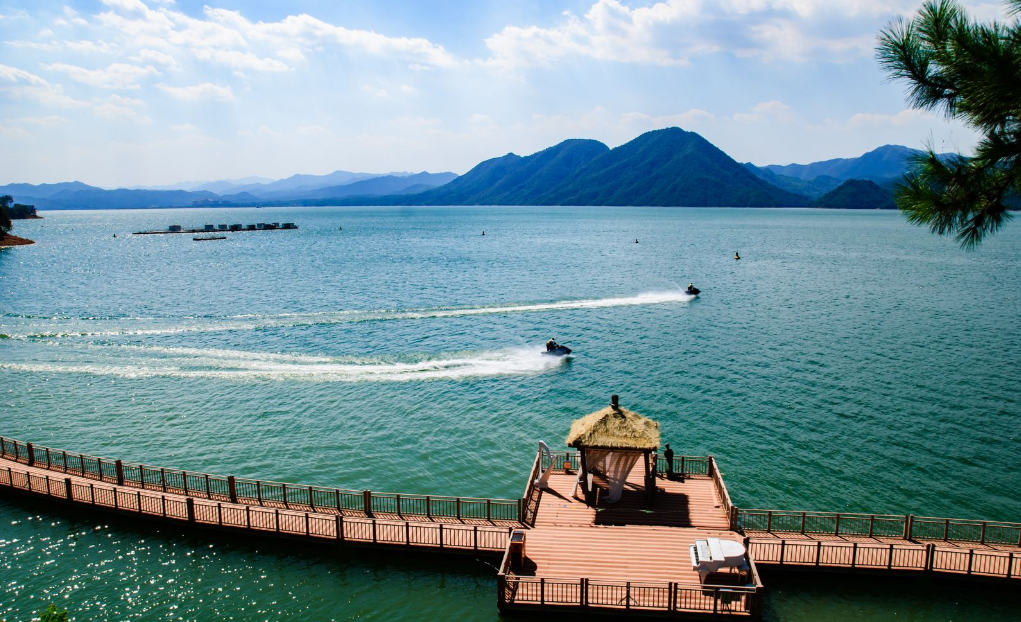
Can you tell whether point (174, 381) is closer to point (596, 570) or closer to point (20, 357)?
point (20, 357)

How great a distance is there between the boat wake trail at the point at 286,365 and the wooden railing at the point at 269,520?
1917 cm

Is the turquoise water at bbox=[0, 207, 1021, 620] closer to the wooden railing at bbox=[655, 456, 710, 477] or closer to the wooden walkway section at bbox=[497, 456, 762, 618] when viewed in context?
the wooden railing at bbox=[655, 456, 710, 477]

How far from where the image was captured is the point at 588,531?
21922 mm

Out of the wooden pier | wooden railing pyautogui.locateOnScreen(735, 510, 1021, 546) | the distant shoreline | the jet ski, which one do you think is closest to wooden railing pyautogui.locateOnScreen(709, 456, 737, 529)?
the wooden pier

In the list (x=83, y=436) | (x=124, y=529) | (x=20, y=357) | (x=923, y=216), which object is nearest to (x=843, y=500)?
(x=923, y=216)

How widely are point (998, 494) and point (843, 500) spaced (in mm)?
7471

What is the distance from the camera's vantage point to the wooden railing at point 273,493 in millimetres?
24156

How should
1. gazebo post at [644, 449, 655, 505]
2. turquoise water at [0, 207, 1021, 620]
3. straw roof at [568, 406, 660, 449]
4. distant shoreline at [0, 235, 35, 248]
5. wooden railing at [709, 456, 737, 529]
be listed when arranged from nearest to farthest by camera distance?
1. turquoise water at [0, 207, 1021, 620]
2. wooden railing at [709, 456, 737, 529]
3. straw roof at [568, 406, 660, 449]
4. gazebo post at [644, 449, 655, 505]
5. distant shoreline at [0, 235, 35, 248]

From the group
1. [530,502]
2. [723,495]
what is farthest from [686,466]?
[530,502]

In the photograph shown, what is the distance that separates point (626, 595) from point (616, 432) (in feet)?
20.8

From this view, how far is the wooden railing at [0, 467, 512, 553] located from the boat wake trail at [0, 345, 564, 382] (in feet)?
62.9

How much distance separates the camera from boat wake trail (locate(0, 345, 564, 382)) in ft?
150

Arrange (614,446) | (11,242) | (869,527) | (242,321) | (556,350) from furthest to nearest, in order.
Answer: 1. (11,242)
2. (242,321)
3. (556,350)
4. (869,527)
5. (614,446)

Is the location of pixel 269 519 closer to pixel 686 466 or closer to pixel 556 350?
pixel 686 466
